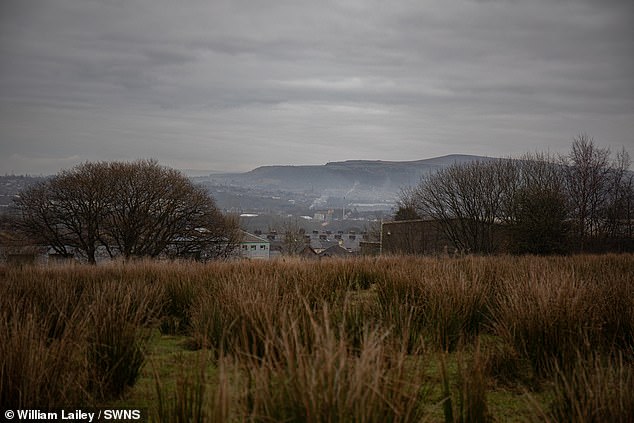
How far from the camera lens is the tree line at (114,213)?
110 feet

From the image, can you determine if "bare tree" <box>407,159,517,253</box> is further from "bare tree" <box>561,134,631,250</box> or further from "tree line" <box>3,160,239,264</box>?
"tree line" <box>3,160,239,264</box>

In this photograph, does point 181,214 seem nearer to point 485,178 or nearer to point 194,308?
point 485,178

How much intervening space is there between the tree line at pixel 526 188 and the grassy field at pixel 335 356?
77.7ft

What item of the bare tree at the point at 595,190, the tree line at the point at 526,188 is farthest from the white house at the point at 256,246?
the bare tree at the point at 595,190

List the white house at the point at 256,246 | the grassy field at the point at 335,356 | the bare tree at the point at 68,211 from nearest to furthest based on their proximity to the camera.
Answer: the grassy field at the point at 335,356 → the bare tree at the point at 68,211 → the white house at the point at 256,246

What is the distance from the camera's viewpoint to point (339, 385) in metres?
2.12

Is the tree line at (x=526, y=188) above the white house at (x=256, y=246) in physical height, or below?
above

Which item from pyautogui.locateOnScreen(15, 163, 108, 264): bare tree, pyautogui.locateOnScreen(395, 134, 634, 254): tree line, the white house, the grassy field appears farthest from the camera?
the white house

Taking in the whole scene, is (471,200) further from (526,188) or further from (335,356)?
(335,356)

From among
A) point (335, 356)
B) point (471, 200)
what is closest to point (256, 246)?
point (471, 200)

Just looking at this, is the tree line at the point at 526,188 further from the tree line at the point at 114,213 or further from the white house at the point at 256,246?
the white house at the point at 256,246

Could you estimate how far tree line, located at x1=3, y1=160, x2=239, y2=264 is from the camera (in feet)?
110

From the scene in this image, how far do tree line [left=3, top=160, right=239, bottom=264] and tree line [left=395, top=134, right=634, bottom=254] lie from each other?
16035 millimetres

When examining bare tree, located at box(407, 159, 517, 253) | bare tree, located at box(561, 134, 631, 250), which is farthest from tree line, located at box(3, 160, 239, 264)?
bare tree, located at box(561, 134, 631, 250)
